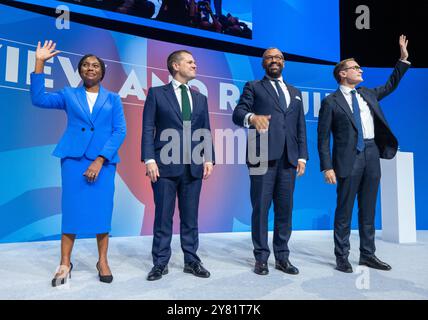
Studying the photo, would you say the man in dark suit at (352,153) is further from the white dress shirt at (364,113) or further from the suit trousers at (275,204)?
the suit trousers at (275,204)

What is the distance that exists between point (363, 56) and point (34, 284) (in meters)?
5.39

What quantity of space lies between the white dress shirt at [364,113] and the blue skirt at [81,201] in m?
1.96

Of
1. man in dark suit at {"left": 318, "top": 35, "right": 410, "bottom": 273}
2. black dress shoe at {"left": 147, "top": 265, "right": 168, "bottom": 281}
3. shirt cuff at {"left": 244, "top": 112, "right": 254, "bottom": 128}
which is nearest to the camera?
black dress shoe at {"left": 147, "top": 265, "right": 168, "bottom": 281}

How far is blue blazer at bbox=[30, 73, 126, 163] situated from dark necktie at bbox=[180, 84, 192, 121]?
0.45m

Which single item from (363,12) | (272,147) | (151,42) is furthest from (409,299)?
(363,12)

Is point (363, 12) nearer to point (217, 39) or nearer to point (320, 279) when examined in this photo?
point (217, 39)

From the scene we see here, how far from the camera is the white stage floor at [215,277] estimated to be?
199 centimetres

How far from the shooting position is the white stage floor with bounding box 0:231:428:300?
1987 mm

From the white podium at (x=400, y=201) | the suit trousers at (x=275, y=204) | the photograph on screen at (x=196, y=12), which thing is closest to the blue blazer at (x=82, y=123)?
the suit trousers at (x=275, y=204)

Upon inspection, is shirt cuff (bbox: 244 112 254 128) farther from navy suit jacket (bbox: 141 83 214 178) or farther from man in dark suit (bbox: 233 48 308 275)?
navy suit jacket (bbox: 141 83 214 178)

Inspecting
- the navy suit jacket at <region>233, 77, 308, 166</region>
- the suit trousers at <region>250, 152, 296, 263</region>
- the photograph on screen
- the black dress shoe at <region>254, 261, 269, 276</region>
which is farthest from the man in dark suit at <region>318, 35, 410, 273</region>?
the photograph on screen

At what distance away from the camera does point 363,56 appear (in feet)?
18.1

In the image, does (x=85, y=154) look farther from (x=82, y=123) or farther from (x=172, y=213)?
(x=172, y=213)

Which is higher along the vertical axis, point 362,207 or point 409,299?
point 362,207
